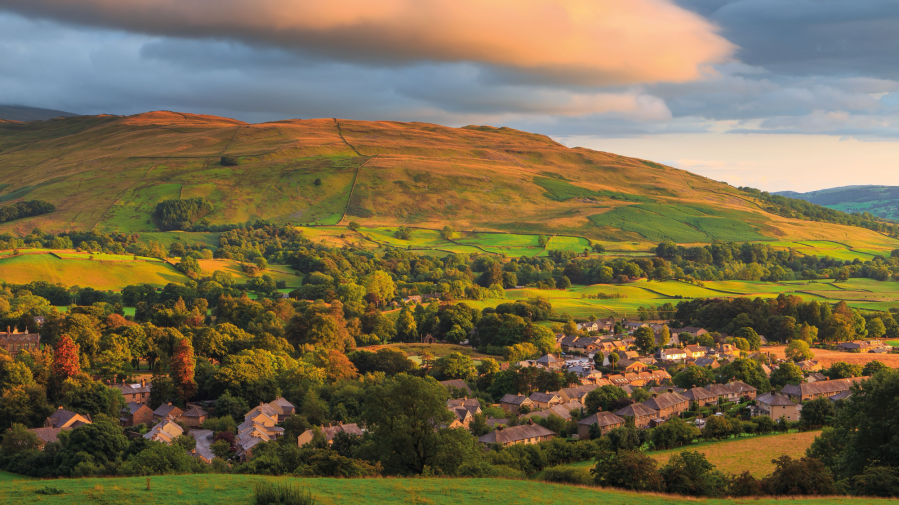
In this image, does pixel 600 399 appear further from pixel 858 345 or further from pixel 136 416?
pixel 858 345

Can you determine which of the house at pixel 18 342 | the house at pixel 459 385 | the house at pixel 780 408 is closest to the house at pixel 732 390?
the house at pixel 780 408

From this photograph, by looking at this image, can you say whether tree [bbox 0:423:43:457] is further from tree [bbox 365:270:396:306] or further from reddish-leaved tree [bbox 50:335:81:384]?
tree [bbox 365:270:396:306]

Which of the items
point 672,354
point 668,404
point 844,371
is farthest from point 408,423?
point 672,354

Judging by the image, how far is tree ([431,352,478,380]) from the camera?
7112 centimetres

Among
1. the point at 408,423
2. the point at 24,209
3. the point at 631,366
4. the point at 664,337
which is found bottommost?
the point at 631,366

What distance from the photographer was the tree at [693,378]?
67.8m

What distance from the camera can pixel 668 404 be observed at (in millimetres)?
60188

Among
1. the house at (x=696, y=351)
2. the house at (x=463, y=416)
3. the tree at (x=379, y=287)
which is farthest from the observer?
the tree at (x=379, y=287)

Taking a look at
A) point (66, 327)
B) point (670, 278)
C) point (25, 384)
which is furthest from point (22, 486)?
point (670, 278)

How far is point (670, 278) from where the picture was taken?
465 ft

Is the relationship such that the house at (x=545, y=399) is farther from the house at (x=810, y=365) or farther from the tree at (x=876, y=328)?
the tree at (x=876, y=328)

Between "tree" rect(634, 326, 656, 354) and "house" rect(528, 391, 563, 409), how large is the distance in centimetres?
2797

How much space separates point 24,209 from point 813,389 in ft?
619

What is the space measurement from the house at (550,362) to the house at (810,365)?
25.2 metres
